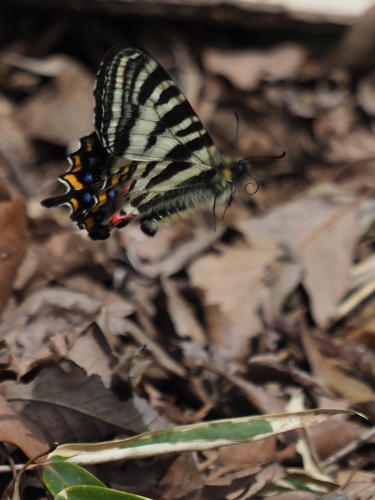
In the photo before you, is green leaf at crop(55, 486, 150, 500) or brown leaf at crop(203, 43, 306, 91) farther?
brown leaf at crop(203, 43, 306, 91)

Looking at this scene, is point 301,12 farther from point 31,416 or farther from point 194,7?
point 31,416

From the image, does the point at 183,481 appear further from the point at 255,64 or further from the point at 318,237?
the point at 255,64

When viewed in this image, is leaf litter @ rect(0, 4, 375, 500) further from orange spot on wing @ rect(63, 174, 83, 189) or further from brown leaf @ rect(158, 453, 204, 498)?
orange spot on wing @ rect(63, 174, 83, 189)

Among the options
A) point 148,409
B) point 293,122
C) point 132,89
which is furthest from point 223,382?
point 293,122

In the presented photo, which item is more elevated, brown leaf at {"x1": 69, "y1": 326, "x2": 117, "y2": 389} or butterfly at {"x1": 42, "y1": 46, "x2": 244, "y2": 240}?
butterfly at {"x1": 42, "y1": 46, "x2": 244, "y2": 240}

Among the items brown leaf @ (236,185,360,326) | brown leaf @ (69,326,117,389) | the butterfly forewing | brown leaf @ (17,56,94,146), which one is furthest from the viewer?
brown leaf @ (17,56,94,146)

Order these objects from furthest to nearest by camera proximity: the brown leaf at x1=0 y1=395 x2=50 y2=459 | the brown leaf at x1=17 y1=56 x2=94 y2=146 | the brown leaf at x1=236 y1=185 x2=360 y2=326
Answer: the brown leaf at x1=17 y1=56 x2=94 y2=146, the brown leaf at x1=236 y1=185 x2=360 y2=326, the brown leaf at x1=0 y1=395 x2=50 y2=459

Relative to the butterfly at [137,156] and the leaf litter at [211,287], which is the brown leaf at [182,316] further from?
the butterfly at [137,156]

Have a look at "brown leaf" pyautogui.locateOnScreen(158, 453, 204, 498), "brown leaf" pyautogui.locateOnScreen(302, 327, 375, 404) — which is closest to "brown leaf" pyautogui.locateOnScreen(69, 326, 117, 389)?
"brown leaf" pyautogui.locateOnScreen(158, 453, 204, 498)

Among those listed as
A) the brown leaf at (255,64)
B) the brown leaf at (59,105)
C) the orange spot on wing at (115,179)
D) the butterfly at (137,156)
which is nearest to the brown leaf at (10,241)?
the butterfly at (137,156)
